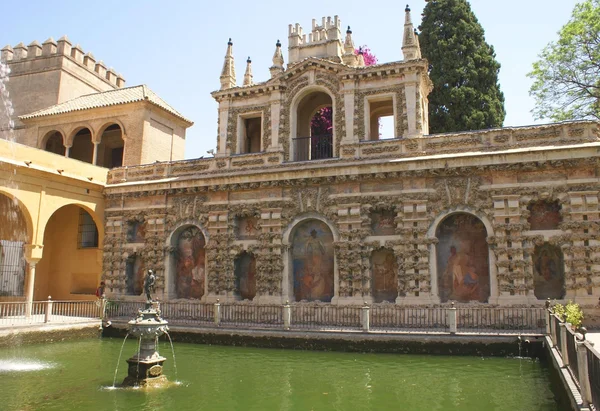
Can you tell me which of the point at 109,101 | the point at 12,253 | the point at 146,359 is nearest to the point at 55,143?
the point at 109,101

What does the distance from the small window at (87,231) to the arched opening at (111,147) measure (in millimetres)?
4057

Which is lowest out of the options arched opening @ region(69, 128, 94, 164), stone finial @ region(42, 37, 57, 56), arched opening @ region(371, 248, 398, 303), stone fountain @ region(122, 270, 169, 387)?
stone fountain @ region(122, 270, 169, 387)

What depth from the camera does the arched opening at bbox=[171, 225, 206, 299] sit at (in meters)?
23.1

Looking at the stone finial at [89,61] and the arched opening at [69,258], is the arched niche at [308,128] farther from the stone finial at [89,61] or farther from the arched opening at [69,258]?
the stone finial at [89,61]

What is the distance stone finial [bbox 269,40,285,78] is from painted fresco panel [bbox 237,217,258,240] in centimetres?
705

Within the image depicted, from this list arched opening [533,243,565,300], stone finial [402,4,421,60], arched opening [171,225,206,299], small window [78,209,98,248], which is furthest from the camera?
small window [78,209,98,248]

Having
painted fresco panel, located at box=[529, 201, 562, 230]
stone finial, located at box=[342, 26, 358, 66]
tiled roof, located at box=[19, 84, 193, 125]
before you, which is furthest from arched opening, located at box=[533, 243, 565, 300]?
tiled roof, located at box=[19, 84, 193, 125]

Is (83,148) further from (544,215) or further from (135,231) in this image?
(544,215)

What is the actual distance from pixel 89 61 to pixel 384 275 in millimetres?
25421

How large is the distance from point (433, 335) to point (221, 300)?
9797mm

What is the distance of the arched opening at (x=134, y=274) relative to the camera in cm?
2428

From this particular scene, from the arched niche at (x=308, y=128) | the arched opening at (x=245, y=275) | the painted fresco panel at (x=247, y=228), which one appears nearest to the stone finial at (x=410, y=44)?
the arched niche at (x=308, y=128)

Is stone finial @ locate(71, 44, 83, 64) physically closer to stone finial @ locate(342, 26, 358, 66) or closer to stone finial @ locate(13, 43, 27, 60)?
stone finial @ locate(13, 43, 27, 60)

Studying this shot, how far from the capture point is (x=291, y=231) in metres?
21.3
